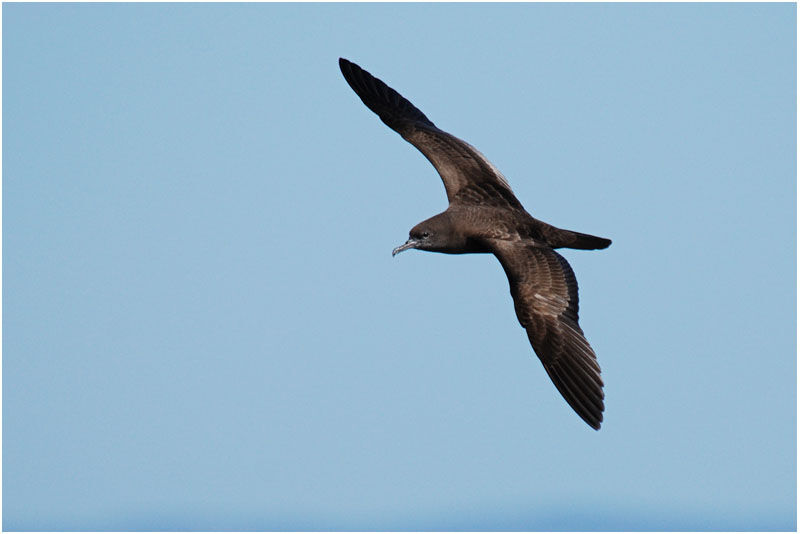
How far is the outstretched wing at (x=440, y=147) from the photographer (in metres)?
15.9

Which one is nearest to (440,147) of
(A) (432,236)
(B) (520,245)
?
(A) (432,236)

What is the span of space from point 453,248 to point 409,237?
544mm

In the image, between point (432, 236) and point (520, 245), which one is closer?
point (520, 245)

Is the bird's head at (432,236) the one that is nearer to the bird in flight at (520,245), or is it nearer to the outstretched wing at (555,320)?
the bird in flight at (520,245)

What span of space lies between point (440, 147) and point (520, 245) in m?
2.38

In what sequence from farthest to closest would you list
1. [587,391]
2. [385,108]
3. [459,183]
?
[385,108]
[459,183]
[587,391]

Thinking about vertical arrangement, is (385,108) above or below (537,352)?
above

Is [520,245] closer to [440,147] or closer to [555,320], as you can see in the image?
[555,320]

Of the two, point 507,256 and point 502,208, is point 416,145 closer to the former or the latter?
point 502,208

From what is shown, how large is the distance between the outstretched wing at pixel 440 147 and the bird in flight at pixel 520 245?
0.5 inches

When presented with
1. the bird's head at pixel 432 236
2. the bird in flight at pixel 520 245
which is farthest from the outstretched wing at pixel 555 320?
the bird's head at pixel 432 236

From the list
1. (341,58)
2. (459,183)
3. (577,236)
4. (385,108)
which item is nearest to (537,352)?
(577,236)

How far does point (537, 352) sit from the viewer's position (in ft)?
46.8

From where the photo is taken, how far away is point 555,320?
560 inches
